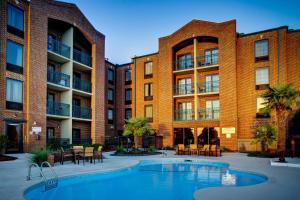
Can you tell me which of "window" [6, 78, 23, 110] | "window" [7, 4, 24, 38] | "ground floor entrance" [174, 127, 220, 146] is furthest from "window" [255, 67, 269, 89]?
"window" [7, 4, 24, 38]

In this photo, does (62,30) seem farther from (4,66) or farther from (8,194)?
(8,194)

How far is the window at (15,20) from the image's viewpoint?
18.6 metres

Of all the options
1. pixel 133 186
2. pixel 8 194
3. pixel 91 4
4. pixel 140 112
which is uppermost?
pixel 91 4

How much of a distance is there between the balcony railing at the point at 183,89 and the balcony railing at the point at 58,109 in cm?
1147

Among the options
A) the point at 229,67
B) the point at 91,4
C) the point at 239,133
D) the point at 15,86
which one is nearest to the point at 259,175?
the point at 239,133

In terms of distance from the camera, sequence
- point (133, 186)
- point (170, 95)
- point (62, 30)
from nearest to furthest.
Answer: point (133, 186) → point (62, 30) → point (170, 95)

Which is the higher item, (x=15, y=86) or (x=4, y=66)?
(x=4, y=66)

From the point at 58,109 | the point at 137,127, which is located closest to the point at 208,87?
the point at 137,127

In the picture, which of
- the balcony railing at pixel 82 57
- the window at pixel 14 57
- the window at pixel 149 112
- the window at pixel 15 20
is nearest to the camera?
the window at pixel 14 57

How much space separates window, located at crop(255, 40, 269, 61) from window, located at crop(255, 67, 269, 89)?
989mm

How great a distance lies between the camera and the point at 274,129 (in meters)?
18.9

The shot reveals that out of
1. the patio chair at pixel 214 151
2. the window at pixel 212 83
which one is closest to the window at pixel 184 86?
the window at pixel 212 83

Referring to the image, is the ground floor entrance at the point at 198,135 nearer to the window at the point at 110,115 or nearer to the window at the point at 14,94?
the window at the point at 110,115

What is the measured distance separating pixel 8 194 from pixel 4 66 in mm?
13232
